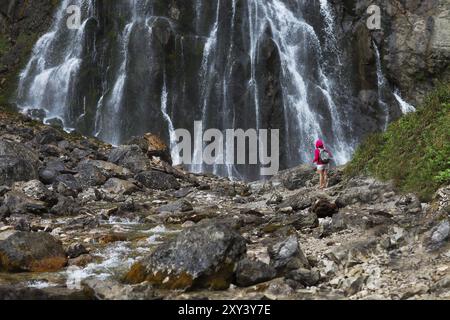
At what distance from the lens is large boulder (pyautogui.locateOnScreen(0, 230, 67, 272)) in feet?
31.3

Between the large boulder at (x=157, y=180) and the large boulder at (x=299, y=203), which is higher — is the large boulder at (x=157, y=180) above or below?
above

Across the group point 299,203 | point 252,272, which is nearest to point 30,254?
point 252,272

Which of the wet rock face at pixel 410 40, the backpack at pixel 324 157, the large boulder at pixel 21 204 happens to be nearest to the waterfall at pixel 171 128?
the wet rock face at pixel 410 40

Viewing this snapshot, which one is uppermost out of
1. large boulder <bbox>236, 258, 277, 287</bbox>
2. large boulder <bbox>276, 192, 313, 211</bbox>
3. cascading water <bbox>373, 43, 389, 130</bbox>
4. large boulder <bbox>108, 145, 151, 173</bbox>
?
cascading water <bbox>373, 43, 389, 130</bbox>

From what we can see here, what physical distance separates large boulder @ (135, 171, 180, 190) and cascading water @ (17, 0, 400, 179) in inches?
445

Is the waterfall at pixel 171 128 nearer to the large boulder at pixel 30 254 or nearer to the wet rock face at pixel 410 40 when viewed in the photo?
the wet rock face at pixel 410 40

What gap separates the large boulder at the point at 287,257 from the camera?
8.53 m

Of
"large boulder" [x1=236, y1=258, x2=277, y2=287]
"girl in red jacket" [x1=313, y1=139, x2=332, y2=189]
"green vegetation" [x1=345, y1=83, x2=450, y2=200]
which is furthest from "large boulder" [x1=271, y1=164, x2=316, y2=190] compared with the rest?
"large boulder" [x1=236, y1=258, x2=277, y2=287]

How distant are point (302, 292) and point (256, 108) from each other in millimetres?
27411

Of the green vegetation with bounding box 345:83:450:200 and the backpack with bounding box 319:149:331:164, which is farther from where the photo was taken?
the backpack with bounding box 319:149:331:164

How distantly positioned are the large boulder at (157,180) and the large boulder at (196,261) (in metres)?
12.1

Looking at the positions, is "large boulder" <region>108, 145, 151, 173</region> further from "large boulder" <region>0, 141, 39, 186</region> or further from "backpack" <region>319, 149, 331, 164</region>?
"backpack" <region>319, 149, 331, 164</region>

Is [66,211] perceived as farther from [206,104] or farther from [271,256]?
[206,104]

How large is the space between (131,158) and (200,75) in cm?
1408
